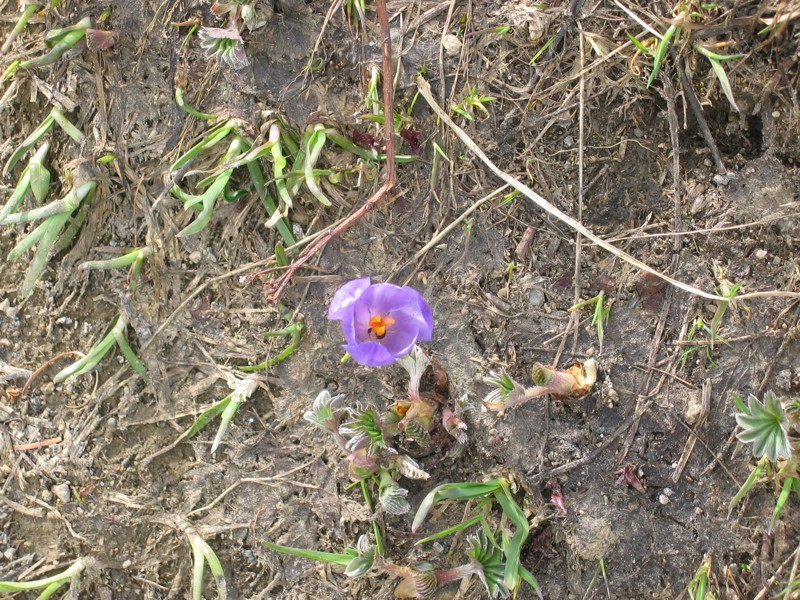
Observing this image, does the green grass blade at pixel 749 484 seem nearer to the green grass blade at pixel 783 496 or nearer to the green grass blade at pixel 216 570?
the green grass blade at pixel 783 496

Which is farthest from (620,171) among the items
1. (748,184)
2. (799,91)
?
(799,91)

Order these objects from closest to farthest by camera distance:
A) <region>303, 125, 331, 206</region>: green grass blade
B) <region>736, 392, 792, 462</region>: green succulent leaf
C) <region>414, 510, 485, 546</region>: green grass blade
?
<region>736, 392, 792, 462</region>: green succulent leaf → <region>414, 510, 485, 546</region>: green grass blade → <region>303, 125, 331, 206</region>: green grass blade

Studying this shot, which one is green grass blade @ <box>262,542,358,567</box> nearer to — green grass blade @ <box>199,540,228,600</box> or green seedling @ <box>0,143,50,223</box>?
green grass blade @ <box>199,540,228,600</box>

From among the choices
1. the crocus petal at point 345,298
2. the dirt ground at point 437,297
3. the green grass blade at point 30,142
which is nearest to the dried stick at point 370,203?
the dirt ground at point 437,297

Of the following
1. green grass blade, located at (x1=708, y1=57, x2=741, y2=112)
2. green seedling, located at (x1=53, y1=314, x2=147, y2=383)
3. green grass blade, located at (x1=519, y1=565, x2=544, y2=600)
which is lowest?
green grass blade, located at (x1=519, y1=565, x2=544, y2=600)

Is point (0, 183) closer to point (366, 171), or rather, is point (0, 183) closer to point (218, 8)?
point (218, 8)

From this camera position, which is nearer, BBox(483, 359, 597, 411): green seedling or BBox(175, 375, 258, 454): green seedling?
BBox(483, 359, 597, 411): green seedling

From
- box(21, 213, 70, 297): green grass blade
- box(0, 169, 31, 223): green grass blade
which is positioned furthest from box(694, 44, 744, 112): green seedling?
box(0, 169, 31, 223): green grass blade

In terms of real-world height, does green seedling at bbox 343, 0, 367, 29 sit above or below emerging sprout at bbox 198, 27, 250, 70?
above
